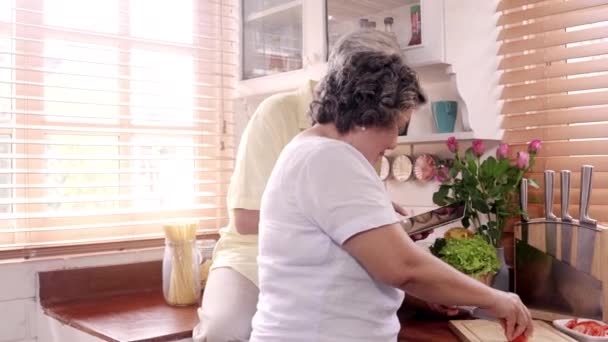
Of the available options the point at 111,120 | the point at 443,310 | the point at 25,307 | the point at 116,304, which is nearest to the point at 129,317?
the point at 116,304

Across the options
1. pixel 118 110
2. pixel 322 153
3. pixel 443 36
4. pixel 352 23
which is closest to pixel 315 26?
pixel 352 23

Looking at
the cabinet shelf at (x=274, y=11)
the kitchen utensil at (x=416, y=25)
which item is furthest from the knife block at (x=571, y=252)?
the cabinet shelf at (x=274, y=11)

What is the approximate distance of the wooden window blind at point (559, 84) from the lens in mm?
1532

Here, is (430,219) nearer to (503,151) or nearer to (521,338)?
(503,151)

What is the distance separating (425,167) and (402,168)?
92mm

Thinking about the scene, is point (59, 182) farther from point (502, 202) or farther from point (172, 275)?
point (502, 202)

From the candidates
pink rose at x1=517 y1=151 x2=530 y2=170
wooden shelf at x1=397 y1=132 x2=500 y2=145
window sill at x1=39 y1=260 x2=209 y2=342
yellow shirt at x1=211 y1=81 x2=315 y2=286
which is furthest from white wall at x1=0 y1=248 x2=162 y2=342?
pink rose at x1=517 y1=151 x2=530 y2=170

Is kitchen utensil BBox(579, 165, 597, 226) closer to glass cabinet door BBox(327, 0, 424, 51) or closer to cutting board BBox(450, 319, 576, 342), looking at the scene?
cutting board BBox(450, 319, 576, 342)

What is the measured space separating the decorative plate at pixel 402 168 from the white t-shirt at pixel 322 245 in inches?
35.5

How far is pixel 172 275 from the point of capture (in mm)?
1787

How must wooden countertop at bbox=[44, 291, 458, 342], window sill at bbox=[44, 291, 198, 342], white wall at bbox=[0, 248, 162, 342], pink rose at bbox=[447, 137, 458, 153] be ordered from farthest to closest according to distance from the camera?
white wall at bbox=[0, 248, 162, 342] → pink rose at bbox=[447, 137, 458, 153] → window sill at bbox=[44, 291, 198, 342] → wooden countertop at bbox=[44, 291, 458, 342]

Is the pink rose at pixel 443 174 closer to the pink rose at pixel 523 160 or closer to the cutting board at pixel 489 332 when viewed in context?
the pink rose at pixel 523 160

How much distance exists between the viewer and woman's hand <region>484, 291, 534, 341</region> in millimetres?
973

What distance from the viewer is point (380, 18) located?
5.59ft
